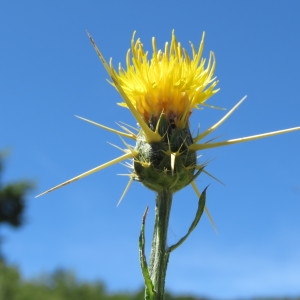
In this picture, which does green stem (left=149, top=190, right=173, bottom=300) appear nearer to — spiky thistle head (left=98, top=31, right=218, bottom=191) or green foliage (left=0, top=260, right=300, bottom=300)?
spiky thistle head (left=98, top=31, right=218, bottom=191)

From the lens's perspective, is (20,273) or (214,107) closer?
(214,107)

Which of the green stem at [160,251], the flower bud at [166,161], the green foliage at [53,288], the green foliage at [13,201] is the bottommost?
the green stem at [160,251]

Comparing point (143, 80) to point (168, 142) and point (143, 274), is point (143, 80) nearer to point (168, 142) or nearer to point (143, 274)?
point (168, 142)

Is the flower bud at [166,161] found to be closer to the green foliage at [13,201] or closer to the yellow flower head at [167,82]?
the yellow flower head at [167,82]

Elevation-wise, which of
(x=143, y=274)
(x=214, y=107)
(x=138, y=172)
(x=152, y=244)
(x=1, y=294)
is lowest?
(x=143, y=274)

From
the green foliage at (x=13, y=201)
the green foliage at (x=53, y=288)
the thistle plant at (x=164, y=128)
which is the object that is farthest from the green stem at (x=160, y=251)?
the green foliage at (x=13, y=201)

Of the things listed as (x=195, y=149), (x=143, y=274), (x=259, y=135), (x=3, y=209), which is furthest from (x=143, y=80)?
(x=3, y=209)

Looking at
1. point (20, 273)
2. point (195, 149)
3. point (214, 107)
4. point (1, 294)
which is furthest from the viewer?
point (20, 273)
